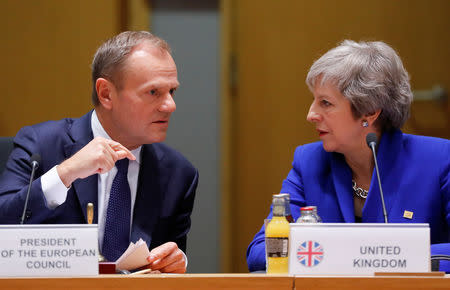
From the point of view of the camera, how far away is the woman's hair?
2246mm

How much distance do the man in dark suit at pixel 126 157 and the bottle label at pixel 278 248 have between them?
0.53 metres

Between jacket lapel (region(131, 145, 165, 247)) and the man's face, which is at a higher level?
the man's face

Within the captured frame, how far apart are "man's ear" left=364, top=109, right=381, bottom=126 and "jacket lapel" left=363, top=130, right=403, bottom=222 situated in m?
0.06

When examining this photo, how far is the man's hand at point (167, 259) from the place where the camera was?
6.25 ft

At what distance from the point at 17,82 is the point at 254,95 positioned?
1354 millimetres

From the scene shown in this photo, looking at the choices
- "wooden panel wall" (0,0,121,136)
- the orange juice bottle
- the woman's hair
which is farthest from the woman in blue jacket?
"wooden panel wall" (0,0,121,136)

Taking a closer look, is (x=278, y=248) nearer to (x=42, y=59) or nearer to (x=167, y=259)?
(x=167, y=259)

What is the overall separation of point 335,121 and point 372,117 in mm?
139

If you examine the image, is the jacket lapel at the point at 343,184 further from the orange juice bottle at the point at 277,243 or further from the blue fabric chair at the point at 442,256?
the orange juice bottle at the point at 277,243

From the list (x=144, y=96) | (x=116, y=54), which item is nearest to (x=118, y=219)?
(x=144, y=96)

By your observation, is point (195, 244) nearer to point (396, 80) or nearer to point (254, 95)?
point (254, 95)

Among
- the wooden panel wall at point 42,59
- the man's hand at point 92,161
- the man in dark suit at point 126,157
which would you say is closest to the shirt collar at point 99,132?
the man in dark suit at point 126,157

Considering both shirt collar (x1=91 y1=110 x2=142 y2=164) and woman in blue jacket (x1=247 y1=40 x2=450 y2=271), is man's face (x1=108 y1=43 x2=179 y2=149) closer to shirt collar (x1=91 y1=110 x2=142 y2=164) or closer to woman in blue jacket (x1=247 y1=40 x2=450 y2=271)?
shirt collar (x1=91 y1=110 x2=142 y2=164)

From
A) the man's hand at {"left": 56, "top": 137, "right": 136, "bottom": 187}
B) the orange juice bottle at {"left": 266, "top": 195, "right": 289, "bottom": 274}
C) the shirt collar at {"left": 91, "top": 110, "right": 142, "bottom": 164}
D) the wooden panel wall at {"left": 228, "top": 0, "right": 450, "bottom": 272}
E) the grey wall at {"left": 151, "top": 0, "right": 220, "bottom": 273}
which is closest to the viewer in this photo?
the orange juice bottle at {"left": 266, "top": 195, "right": 289, "bottom": 274}
